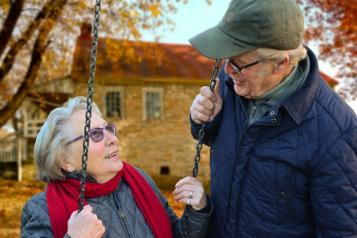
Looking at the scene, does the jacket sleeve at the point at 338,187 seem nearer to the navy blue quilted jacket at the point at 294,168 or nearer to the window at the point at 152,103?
the navy blue quilted jacket at the point at 294,168

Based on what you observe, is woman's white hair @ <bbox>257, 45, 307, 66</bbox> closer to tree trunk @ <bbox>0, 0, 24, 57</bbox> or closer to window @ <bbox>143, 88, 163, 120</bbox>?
tree trunk @ <bbox>0, 0, 24, 57</bbox>

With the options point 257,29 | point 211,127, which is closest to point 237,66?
point 257,29

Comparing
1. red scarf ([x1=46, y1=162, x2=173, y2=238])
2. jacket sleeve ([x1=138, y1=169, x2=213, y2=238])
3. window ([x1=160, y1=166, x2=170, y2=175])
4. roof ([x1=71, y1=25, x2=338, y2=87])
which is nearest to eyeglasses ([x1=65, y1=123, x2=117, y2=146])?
red scarf ([x1=46, y1=162, x2=173, y2=238])

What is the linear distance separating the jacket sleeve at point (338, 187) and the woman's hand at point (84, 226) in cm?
93

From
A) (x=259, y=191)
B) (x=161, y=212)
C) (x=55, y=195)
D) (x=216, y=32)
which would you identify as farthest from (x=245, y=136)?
(x=55, y=195)

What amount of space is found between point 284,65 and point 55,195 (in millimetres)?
1243

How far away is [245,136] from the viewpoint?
79.6 inches

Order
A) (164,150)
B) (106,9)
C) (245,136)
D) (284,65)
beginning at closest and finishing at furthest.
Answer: (284,65) → (245,136) → (106,9) → (164,150)

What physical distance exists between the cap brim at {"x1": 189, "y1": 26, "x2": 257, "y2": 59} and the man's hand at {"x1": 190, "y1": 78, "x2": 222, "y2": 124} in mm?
269

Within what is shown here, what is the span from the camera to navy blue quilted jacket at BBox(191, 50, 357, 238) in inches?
72.2

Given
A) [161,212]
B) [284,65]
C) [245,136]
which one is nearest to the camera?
[284,65]

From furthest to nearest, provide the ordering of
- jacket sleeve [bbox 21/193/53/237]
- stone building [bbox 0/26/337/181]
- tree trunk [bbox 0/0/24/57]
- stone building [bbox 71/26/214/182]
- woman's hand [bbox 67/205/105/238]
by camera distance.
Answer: stone building [bbox 71/26/214/182], stone building [bbox 0/26/337/181], tree trunk [bbox 0/0/24/57], jacket sleeve [bbox 21/193/53/237], woman's hand [bbox 67/205/105/238]

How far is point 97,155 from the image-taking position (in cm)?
224

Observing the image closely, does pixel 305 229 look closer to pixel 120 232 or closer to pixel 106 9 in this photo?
pixel 120 232
